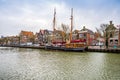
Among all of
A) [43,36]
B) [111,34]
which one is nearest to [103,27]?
[111,34]

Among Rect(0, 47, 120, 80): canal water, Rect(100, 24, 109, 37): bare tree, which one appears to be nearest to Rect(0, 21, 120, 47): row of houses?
Rect(100, 24, 109, 37): bare tree

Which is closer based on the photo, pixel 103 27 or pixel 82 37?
Answer: pixel 103 27

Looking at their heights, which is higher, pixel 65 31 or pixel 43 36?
pixel 65 31

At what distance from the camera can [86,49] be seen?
144ft

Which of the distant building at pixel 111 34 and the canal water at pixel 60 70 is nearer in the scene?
the canal water at pixel 60 70

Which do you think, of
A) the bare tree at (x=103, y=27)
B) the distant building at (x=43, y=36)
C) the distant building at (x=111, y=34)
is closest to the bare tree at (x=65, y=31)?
the bare tree at (x=103, y=27)

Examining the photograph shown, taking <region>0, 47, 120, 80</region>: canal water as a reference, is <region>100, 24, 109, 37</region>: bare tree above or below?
above

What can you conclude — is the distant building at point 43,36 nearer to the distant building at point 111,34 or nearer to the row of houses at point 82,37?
the row of houses at point 82,37

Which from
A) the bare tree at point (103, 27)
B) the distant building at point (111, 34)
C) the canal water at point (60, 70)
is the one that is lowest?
the canal water at point (60, 70)

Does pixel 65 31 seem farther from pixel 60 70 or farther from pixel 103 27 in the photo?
pixel 60 70

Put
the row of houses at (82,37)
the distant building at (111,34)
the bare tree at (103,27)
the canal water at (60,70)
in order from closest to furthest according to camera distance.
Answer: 1. the canal water at (60,70)
2. the distant building at (111,34)
3. the row of houses at (82,37)
4. the bare tree at (103,27)

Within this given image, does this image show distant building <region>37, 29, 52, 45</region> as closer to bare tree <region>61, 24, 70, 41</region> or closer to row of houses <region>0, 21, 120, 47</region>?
row of houses <region>0, 21, 120, 47</region>

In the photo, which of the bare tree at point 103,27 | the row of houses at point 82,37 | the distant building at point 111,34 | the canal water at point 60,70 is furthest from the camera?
the bare tree at point 103,27

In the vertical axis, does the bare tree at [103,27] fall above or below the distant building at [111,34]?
above
